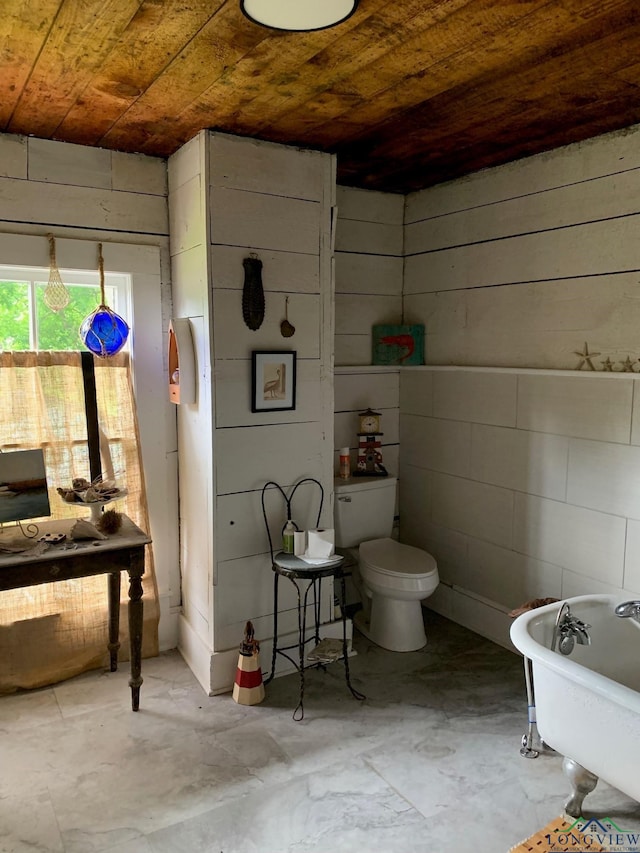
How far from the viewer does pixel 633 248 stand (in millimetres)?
2689

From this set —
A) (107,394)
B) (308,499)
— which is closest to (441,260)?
(308,499)

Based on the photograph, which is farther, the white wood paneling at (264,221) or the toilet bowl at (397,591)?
the toilet bowl at (397,591)

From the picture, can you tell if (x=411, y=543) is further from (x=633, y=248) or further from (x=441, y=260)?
(x=633, y=248)

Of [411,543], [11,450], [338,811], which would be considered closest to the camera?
[338,811]

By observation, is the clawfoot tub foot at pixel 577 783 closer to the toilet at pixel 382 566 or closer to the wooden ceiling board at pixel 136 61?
the toilet at pixel 382 566

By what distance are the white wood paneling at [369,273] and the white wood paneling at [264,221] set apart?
25.7 inches

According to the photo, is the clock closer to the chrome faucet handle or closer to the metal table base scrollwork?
the metal table base scrollwork

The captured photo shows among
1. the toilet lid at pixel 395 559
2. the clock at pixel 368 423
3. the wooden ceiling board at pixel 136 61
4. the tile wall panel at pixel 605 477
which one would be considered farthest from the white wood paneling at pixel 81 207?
the tile wall panel at pixel 605 477

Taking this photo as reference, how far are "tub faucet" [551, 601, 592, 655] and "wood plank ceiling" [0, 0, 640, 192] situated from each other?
1.85 m

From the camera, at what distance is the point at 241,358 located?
2873mm

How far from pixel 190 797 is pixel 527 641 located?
4.17ft

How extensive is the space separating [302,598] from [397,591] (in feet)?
1.52

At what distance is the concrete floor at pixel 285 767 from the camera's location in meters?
2.10

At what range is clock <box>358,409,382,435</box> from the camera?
3.69 metres
